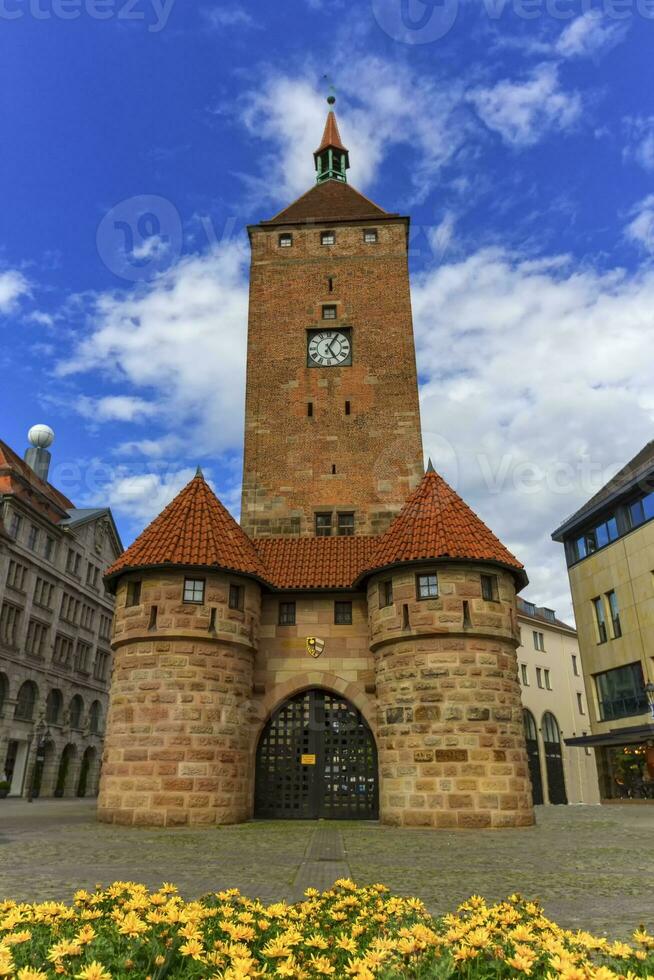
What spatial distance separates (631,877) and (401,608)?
916 cm

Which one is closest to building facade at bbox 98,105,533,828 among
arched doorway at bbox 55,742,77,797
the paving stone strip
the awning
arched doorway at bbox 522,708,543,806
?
the paving stone strip

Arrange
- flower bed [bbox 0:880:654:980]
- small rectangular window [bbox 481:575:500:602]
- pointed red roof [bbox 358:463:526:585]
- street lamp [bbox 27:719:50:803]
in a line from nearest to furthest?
flower bed [bbox 0:880:654:980] < pointed red roof [bbox 358:463:526:585] < small rectangular window [bbox 481:575:500:602] < street lamp [bbox 27:719:50:803]

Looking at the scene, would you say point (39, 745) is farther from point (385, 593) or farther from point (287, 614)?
point (385, 593)

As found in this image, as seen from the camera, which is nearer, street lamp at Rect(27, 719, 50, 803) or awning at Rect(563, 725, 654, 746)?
awning at Rect(563, 725, 654, 746)

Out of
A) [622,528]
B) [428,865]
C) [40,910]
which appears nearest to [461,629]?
[428,865]

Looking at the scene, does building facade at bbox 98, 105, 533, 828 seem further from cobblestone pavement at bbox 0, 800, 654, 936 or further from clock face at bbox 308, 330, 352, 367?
clock face at bbox 308, 330, 352, 367

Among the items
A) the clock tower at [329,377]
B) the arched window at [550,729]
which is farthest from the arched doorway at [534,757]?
the clock tower at [329,377]

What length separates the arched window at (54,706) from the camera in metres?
42.6

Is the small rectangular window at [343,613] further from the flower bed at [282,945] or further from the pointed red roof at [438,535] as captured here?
the flower bed at [282,945]

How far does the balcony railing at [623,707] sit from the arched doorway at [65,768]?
106ft

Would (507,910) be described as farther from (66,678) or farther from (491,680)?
(66,678)

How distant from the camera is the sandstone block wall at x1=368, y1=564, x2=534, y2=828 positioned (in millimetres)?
15391

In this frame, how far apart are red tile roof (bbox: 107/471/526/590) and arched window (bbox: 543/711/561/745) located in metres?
31.4

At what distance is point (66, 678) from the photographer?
44688 millimetres
